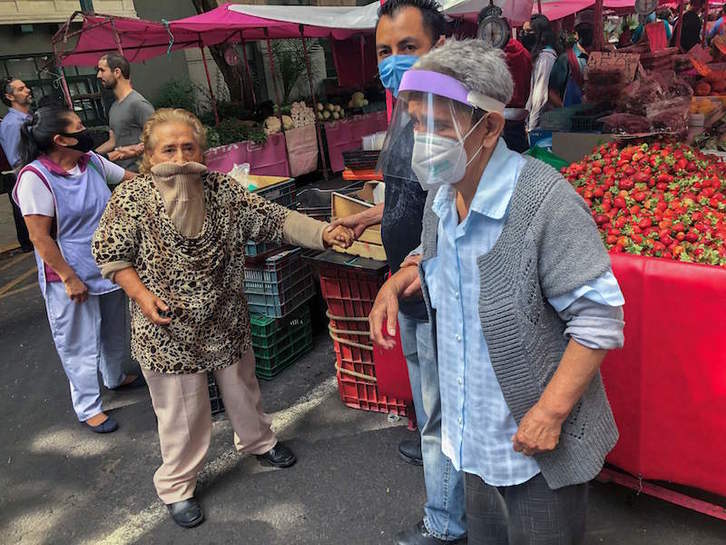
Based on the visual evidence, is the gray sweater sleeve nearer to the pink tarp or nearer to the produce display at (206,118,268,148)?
the pink tarp

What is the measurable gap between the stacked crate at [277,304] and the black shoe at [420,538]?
1.83 metres

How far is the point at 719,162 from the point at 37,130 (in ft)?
12.4

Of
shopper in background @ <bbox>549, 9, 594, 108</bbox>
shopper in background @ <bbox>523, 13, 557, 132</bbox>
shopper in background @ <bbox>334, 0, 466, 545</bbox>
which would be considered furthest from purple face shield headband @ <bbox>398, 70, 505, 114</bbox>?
shopper in background @ <bbox>549, 9, 594, 108</bbox>

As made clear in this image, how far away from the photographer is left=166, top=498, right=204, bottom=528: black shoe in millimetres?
2779

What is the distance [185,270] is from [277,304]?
4.58ft

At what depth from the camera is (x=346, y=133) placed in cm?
1143

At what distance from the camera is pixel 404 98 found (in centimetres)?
148

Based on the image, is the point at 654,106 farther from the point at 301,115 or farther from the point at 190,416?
the point at 301,115

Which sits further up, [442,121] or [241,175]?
[442,121]

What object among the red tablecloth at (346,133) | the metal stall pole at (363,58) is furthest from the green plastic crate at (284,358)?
the metal stall pole at (363,58)

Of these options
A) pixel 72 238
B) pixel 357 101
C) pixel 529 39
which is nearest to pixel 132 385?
pixel 72 238

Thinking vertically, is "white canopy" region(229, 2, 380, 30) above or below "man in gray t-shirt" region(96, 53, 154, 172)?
above

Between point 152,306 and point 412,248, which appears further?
point 152,306

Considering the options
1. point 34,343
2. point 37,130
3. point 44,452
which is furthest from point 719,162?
point 34,343
